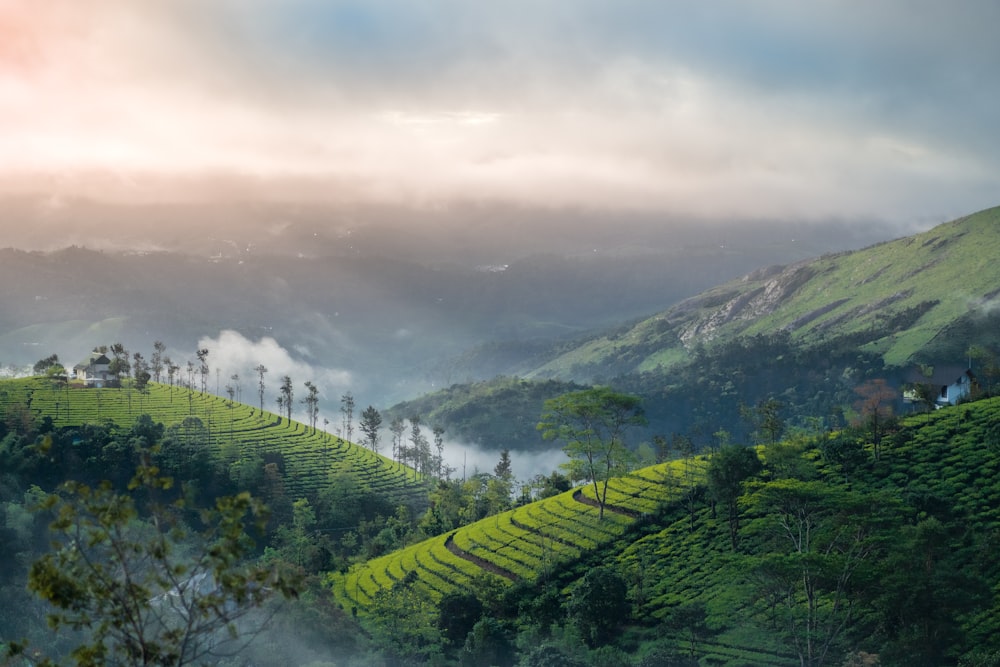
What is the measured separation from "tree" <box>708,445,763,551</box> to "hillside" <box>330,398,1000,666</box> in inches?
27.9

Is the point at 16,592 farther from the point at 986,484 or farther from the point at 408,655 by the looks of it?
the point at 986,484

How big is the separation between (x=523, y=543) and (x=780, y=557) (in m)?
38.8

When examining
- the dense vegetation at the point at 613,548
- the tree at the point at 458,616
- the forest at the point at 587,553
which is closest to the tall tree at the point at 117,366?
the dense vegetation at the point at 613,548

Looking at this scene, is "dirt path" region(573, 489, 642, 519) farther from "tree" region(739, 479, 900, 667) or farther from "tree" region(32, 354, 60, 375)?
"tree" region(32, 354, 60, 375)

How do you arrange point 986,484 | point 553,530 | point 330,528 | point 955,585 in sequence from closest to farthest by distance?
point 955,585 < point 986,484 < point 553,530 < point 330,528

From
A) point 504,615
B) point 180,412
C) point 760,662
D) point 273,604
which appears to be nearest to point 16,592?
point 273,604

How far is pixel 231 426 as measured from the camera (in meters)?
143

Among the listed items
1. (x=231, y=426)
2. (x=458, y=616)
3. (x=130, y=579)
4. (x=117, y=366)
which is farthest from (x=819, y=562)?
(x=117, y=366)

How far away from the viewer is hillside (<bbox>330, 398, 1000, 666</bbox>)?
5284 centimetres

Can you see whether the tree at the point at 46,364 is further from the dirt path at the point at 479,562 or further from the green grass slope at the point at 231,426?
the dirt path at the point at 479,562

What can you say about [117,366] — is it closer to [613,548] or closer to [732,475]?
[613,548]

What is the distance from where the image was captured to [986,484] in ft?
225

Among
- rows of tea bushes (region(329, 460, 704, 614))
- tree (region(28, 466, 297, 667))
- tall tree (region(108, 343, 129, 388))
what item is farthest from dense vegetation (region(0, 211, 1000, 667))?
tall tree (region(108, 343, 129, 388))

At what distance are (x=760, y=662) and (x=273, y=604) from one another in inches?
1488
